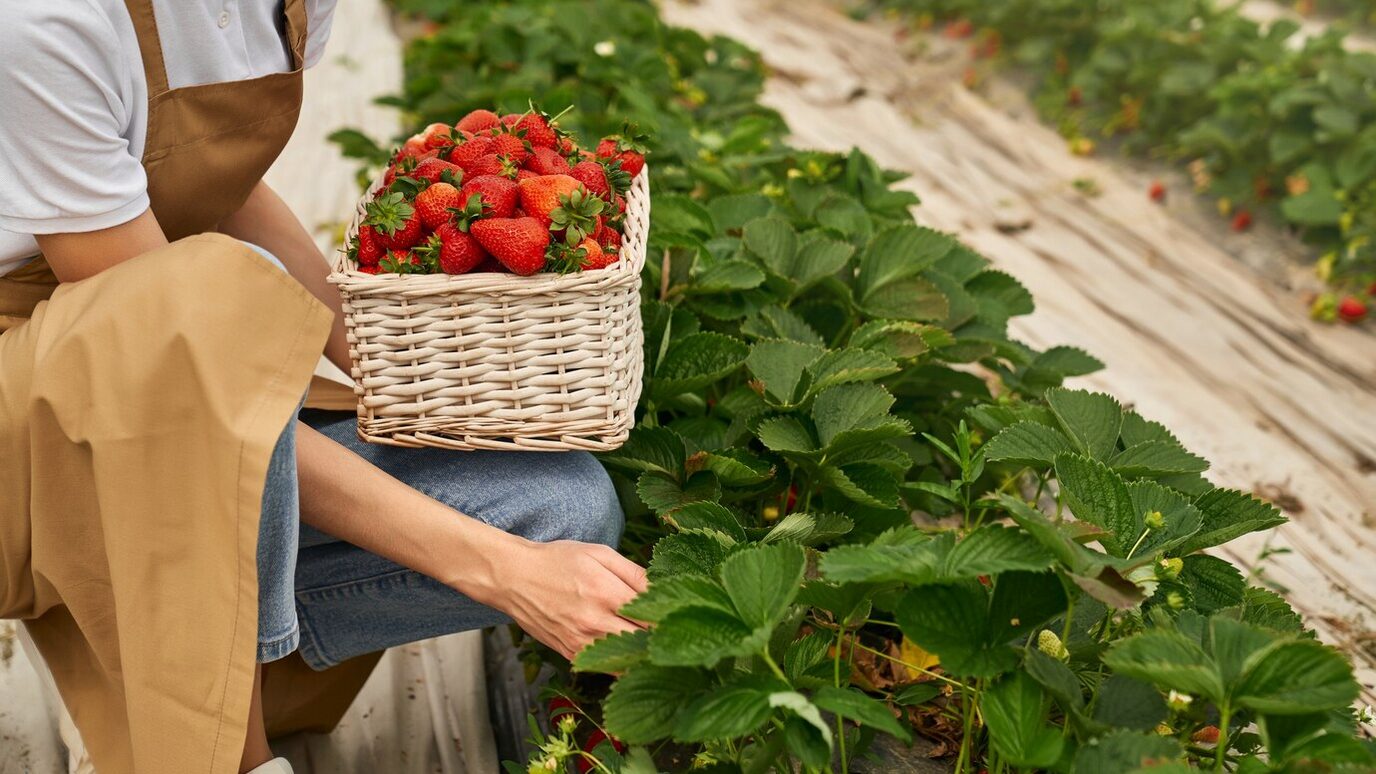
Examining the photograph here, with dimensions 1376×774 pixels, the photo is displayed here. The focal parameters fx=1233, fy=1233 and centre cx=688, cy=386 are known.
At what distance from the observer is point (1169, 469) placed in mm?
1358

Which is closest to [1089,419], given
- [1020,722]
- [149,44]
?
[1020,722]

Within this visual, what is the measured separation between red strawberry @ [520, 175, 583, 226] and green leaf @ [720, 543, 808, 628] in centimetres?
43

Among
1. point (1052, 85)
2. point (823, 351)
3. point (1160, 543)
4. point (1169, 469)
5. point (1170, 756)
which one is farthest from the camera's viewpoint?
point (1052, 85)

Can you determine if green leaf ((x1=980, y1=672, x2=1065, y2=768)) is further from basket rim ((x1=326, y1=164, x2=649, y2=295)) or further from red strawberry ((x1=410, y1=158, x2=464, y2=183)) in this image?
red strawberry ((x1=410, y1=158, x2=464, y2=183))

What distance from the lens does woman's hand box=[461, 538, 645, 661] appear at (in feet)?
3.81

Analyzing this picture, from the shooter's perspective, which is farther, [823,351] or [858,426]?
[823,351]

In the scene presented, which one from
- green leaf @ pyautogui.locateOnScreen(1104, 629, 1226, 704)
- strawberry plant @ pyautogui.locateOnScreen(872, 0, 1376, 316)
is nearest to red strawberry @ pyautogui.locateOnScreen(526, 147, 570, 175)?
green leaf @ pyautogui.locateOnScreen(1104, 629, 1226, 704)

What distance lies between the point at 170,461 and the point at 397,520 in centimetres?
23

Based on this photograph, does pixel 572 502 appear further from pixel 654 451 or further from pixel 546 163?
pixel 546 163

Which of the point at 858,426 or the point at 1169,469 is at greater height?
the point at 1169,469

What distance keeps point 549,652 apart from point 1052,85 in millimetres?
3381

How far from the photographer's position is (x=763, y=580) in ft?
3.56

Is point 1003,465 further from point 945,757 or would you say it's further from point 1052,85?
point 1052,85

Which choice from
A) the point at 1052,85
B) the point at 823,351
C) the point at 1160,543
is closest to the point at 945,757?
the point at 1160,543
